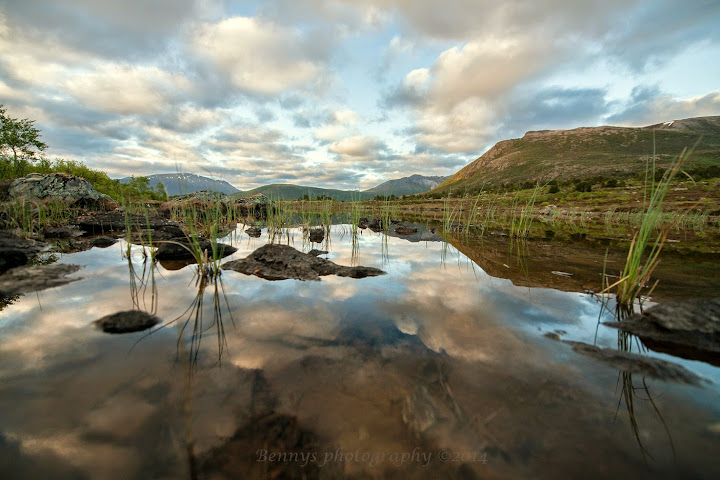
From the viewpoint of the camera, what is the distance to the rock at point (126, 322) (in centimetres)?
214

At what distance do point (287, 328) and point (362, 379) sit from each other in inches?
34.5

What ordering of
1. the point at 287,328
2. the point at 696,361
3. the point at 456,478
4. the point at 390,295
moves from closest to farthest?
the point at 456,478 < the point at 696,361 < the point at 287,328 < the point at 390,295

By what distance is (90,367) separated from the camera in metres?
1.65

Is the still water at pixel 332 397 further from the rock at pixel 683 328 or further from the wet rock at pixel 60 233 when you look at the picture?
the wet rock at pixel 60 233

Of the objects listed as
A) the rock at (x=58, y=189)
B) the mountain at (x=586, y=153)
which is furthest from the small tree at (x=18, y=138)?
the mountain at (x=586, y=153)

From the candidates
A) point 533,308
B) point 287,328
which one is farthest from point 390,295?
point 533,308

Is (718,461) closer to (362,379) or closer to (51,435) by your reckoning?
(362,379)

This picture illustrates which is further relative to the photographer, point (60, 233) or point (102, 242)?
point (60, 233)

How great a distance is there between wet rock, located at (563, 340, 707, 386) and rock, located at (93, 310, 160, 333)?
3.34 meters

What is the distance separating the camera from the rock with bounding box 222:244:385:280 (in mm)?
3897

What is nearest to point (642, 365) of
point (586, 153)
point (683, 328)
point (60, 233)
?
point (683, 328)

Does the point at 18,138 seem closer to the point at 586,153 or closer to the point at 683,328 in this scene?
the point at 683,328

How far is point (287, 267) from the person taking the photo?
4.16 metres

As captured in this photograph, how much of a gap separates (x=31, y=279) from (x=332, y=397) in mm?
4104
